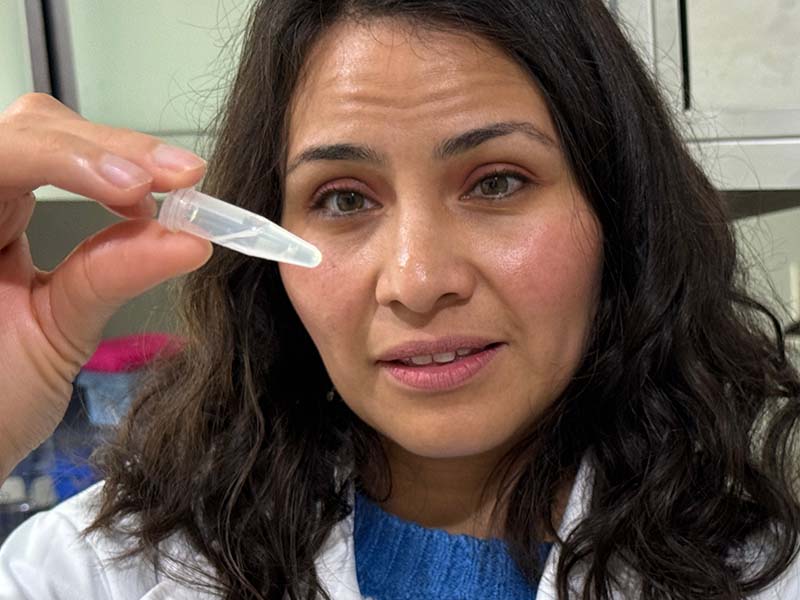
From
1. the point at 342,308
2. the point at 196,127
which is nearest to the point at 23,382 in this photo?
the point at 342,308

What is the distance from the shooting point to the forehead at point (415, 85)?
917 millimetres

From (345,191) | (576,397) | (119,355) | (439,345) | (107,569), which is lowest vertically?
(119,355)

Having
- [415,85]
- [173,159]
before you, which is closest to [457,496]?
[415,85]

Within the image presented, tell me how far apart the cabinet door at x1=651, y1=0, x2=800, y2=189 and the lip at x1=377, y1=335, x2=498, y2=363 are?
51cm

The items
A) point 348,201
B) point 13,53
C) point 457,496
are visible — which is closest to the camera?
point 348,201

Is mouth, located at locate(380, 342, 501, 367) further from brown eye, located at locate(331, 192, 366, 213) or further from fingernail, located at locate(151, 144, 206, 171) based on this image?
fingernail, located at locate(151, 144, 206, 171)

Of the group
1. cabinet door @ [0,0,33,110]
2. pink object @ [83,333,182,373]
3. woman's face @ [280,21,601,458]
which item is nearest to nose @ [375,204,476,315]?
woman's face @ [280,21,601,458]

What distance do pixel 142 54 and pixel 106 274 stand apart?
3.53 ft

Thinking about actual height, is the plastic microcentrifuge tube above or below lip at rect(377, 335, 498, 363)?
above

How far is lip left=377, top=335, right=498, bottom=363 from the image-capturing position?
0.91 meters

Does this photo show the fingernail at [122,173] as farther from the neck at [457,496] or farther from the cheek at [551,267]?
the neck at [457,496]

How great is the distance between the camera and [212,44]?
1675mm

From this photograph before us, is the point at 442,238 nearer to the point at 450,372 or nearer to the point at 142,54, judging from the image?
the point at 450,372

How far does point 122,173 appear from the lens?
2.26 ft
